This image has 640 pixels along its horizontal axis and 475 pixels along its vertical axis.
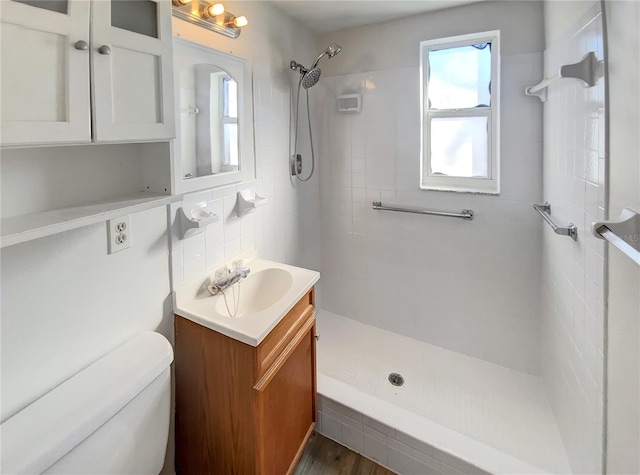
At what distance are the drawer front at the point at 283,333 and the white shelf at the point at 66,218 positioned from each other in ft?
2.03

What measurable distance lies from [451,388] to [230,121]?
195 centimetres

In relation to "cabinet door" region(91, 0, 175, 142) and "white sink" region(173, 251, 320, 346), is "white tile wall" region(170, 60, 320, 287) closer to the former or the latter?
"white sink" region(173, 251, 320, 346)

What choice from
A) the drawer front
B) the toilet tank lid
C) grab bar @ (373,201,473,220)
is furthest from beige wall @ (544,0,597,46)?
the toilet tank lid

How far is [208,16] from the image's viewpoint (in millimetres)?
1476

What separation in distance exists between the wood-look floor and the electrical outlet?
4.25 ft

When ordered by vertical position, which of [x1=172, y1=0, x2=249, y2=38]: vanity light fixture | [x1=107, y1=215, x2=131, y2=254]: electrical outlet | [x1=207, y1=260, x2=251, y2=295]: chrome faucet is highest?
[x1=172, y1=0, x2=249, y2=38]: vanity light fixture

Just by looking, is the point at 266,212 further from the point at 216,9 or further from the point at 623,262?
the point at 623,262

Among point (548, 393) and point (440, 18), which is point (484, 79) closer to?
point (440, 18)

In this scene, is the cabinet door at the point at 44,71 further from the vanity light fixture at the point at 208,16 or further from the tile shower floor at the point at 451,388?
the tile shower floor at the point at 451,388

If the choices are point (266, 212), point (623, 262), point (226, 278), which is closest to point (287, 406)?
point (226, 278)

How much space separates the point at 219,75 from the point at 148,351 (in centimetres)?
123

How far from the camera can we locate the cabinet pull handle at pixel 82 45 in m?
0.81

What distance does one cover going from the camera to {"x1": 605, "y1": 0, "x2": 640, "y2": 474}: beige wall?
936 millimetres

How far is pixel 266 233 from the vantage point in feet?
6.79
